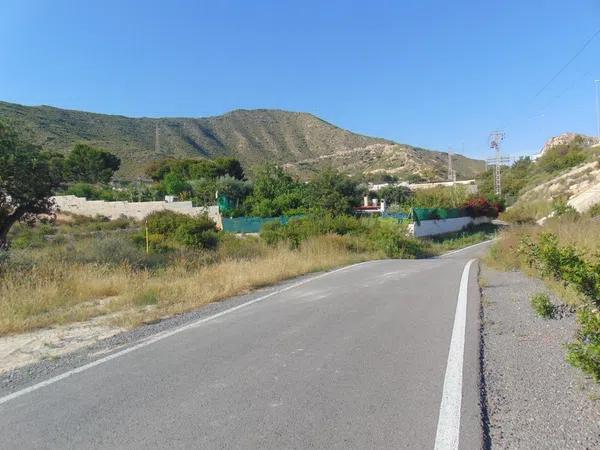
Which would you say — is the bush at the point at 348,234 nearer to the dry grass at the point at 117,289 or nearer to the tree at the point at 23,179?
the dry grass at the point at 117,289

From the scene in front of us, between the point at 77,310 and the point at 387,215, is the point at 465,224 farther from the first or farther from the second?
the point at 77,310

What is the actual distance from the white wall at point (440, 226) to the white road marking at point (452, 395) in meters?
28.7

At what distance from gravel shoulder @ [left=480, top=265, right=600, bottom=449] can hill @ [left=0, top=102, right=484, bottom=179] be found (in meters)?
72.1

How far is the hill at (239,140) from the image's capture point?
85688mm

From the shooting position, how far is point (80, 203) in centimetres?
5362

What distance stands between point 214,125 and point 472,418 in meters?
108

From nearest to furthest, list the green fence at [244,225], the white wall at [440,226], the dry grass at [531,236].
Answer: the dry grass at [531,236] < the green fence at [244,225] < the white wall at [440,226]

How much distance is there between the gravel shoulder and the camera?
397 centimetres

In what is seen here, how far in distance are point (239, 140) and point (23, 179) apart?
89098 mm

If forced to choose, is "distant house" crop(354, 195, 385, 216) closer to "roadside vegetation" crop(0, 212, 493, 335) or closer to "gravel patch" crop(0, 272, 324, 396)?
"roadside vegetation" crop(0, 212, 493, 335)

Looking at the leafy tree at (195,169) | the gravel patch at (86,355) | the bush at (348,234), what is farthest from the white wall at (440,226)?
the leafy tree at (195,169)

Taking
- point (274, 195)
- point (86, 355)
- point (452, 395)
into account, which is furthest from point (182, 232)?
point (274, 195)

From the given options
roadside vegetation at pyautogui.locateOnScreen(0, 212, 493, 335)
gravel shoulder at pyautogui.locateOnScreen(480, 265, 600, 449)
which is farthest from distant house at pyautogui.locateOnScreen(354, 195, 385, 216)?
gravel shoulder at pyautogui.locateOnScreen(480, 265, 600, 449)

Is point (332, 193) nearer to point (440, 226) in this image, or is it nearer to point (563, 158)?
point (440, 226)
